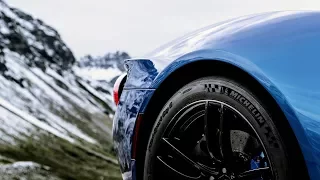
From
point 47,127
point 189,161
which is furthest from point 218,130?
point 47,127

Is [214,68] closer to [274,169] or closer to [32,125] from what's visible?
[274,169]

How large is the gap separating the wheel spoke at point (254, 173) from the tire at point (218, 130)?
18 millimetres

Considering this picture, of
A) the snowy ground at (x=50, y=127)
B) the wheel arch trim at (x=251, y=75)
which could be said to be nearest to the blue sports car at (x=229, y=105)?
the wheel arch trim at (x=251, y=75)

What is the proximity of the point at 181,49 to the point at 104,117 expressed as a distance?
587ft

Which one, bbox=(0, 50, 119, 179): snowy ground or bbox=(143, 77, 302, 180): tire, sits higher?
bbox=(0, 50, 119, 179): snowy ground

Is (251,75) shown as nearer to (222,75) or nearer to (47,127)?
(222,75)

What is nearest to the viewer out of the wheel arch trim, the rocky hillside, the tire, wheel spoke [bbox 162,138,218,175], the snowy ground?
the wheel arch trim

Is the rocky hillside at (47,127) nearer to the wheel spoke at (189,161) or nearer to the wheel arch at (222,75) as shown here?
the wheel arch at (222,75)

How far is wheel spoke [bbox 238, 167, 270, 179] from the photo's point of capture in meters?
3.23

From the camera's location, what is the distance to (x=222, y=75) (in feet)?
11.7

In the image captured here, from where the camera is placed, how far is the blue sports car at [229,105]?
309 cm

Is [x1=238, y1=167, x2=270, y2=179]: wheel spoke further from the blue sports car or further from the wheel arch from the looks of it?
the wheel arch

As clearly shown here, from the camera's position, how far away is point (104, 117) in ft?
596

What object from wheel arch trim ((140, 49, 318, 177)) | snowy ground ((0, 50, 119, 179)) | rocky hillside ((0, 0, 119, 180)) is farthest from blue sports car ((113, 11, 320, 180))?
snowy ground ((0, 50, 119, 179))
